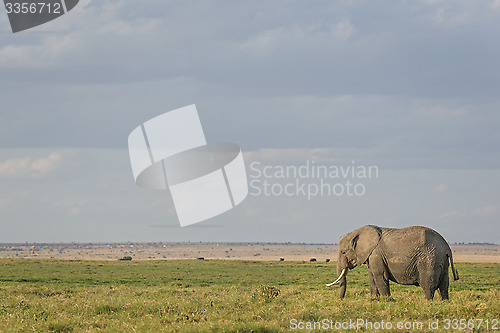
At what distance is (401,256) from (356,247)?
225 centimetres

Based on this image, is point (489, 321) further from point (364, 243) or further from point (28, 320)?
point (28, 320)

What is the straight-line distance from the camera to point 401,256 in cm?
2195

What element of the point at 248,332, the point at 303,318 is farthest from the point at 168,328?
the point at 303,318

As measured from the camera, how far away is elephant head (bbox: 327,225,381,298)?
2312 centimetres

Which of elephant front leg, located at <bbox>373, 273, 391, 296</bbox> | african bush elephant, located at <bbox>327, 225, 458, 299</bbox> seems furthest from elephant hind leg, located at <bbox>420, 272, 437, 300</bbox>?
elephant front leg, located at <bbox>373, 273, 391, 296</bbox>

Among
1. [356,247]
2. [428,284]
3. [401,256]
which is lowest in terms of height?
[428,284]

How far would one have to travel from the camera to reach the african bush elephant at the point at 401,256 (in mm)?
21328

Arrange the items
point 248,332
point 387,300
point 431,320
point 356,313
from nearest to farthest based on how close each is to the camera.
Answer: point 248,332
point 431,320
point 356,313
point 387,300

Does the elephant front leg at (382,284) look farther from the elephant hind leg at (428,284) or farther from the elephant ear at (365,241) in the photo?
the elephant hind leg at (428,284)

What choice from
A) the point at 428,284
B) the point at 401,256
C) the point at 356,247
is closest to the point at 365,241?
the point at 356,247

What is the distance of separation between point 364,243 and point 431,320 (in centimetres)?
625

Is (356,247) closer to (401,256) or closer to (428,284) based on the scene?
(401,256)

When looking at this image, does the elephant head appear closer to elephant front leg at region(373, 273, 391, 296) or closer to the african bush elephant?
the african bush elephant

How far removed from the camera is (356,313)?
18.5 m
